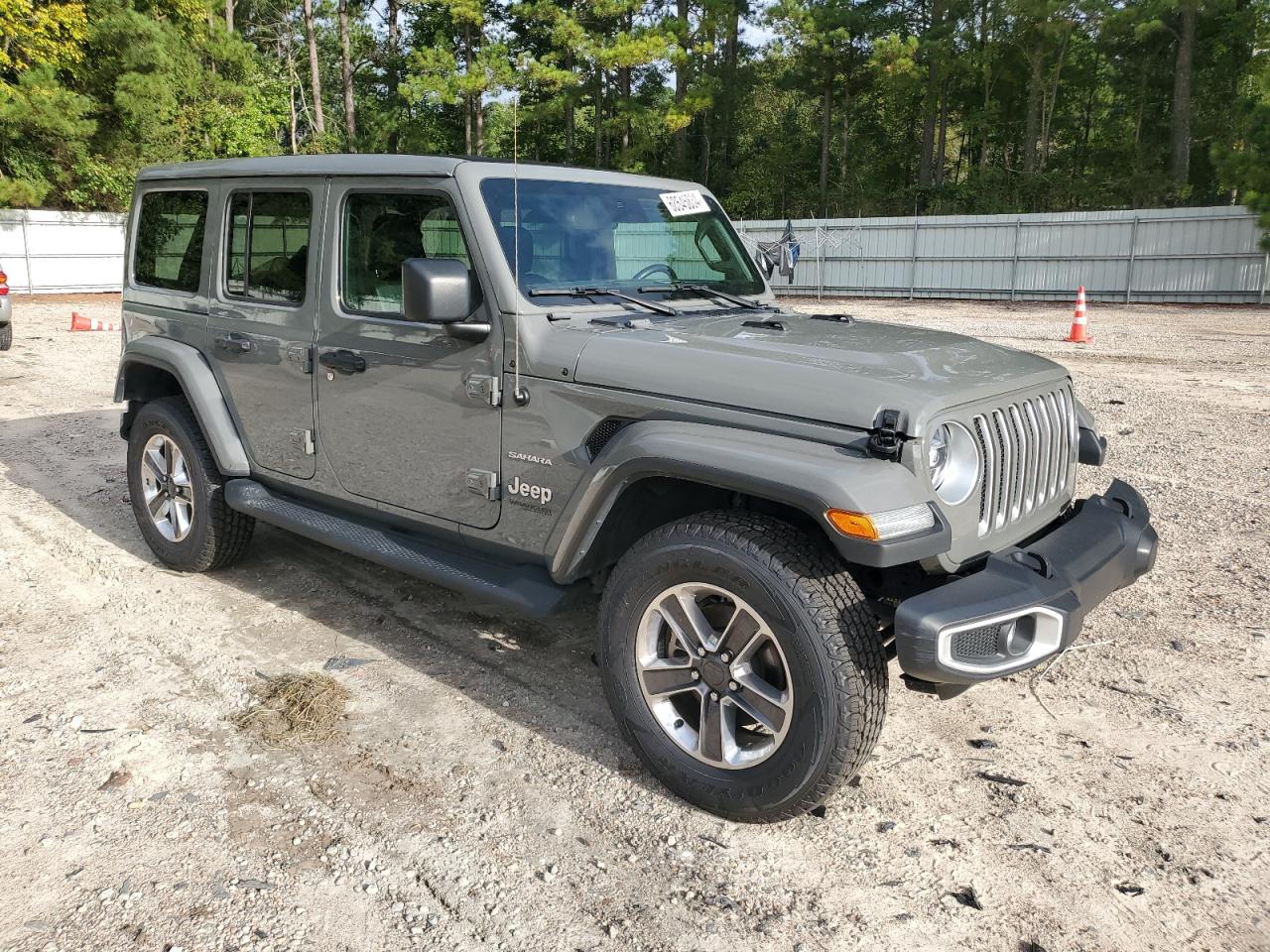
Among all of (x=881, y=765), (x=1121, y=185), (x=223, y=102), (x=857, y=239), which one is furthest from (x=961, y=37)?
(x=881, y=765)

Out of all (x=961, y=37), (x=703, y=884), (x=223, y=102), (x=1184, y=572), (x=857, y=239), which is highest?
(x=961, y=37)

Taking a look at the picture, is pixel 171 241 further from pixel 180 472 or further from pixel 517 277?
pixel 517 277

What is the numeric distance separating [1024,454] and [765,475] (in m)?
1.00

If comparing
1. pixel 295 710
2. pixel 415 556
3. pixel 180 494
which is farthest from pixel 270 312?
pixel 295 710

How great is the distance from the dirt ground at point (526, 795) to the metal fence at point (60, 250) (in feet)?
78.9

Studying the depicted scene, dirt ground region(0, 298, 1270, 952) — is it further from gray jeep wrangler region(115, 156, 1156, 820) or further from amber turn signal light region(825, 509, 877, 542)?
amber turn signal light region(825, 509, 877, 542)

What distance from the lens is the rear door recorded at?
4.27 meters

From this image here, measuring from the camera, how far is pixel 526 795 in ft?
10.6

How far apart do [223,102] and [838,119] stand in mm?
26128

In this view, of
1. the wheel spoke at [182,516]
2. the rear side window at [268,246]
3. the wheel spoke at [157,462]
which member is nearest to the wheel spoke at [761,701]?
the rear side window at [268,246]

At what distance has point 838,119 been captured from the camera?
149 feet

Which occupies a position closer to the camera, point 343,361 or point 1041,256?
point 343,361

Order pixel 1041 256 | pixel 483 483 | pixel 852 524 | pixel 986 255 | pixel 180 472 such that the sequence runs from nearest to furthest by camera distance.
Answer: pixel 852 524 → pixel 483 483 → pixel 180 472 → pixel 1041 256 → pixel 986 255

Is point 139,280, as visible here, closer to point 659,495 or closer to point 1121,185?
point 659,495
